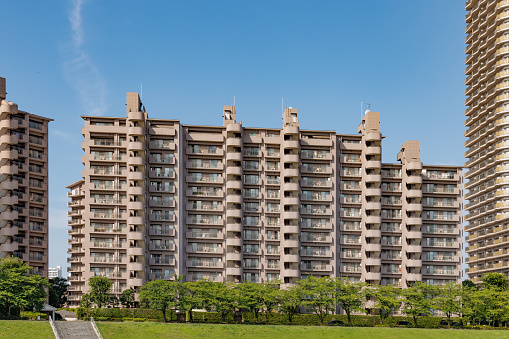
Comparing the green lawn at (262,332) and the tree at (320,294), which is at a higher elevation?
the tree at (320,294)

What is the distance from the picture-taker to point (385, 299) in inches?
4166

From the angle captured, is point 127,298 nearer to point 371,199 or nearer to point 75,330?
point 75,330

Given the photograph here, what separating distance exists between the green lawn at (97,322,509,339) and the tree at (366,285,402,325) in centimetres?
1185

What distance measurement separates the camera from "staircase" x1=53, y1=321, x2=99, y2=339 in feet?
253

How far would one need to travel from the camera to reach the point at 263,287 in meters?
105

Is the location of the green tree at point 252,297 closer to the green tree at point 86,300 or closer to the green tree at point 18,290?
the green tree at point 86,300

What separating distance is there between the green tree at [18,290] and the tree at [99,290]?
13.8m

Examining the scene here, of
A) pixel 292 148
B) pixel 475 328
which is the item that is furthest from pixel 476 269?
pixel 292 148

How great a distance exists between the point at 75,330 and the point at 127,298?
35.2 m

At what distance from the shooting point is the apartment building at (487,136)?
131750 millimetres

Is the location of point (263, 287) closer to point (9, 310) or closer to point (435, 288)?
point (435, 288)

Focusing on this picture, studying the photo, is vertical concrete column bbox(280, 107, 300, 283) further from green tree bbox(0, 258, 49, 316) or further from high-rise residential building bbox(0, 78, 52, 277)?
high-rise residential building bbox(0, 78, 52, 277)

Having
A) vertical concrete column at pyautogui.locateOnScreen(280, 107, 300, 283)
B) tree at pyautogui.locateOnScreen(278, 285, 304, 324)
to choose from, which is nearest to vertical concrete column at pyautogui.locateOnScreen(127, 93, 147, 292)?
vertical concrete column at pyautogui.locateOnScreen(280, 107, 300, 283)

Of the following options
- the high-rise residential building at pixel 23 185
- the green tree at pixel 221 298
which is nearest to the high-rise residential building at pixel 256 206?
the high-rise residential building at pixel 23 185
